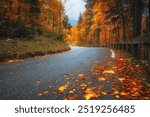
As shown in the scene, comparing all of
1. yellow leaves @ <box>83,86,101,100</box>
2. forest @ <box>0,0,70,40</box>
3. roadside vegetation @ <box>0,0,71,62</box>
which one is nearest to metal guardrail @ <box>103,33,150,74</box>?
yellow leaves @ <box>83,86,101,100</box>

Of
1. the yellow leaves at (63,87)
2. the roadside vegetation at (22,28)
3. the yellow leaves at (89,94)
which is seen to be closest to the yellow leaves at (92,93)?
the yellow leaves at (89,94)

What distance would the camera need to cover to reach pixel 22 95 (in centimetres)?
423

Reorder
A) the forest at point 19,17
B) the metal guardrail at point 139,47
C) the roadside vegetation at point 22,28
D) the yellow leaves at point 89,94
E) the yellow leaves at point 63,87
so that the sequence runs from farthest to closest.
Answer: the forest at point 19,17
the roadside vegetation at point 22,28
the metal guardrail at point 139,47
the yellow leaves at point 63,87
the yellow leaves at point 89,94

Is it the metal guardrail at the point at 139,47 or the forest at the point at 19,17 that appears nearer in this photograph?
the metal guardrail at the point at 139,47

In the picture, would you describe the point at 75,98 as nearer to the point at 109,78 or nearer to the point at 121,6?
the point at 109,78

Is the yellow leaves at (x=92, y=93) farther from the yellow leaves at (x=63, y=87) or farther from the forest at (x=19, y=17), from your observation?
the forest at (x=19, y=17)

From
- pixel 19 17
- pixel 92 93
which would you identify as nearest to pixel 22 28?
pixel 19 17

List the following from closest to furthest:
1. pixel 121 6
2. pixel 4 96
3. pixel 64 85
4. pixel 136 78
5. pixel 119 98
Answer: pixel 119 98
pixel 4 96
pixel 64 85
pixel 136 78
pixel 121 6

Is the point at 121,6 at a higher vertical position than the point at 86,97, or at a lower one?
higher

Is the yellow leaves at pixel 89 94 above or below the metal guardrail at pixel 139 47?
below

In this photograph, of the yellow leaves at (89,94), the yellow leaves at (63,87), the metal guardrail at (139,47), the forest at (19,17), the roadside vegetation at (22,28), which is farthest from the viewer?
the forest at (19,17)

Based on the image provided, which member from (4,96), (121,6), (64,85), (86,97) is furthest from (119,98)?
(121,6)

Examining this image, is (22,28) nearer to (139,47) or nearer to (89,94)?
(139,47)

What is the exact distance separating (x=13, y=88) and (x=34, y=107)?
1.45 metres
